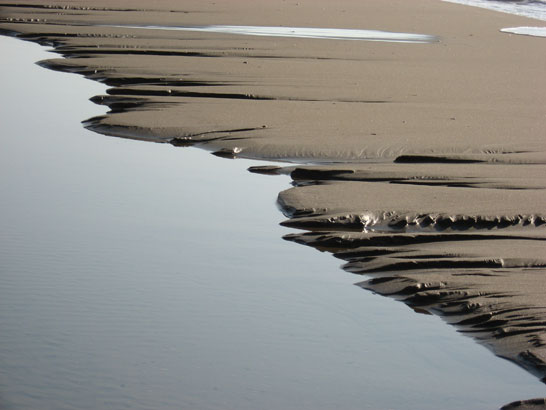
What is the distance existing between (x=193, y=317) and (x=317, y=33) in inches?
375

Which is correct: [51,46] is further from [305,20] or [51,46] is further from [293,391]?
[293,391]

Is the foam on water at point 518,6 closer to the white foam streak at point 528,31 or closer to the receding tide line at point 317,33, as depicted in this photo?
the white foam streak at point 528,31

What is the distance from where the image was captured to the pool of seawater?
10.3 feet

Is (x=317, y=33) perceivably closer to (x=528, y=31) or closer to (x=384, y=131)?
(x=528, y=31)

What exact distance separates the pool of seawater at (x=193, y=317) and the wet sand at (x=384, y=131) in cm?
23

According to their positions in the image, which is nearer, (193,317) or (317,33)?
(193,317)

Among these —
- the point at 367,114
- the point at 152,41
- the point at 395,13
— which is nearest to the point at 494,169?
the point at 367,114

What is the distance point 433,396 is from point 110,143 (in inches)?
158

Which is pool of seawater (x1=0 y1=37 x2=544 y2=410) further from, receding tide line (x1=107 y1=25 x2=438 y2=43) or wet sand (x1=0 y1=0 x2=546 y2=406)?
receding tide line (x1=107 y1=25 x2=438 y2=43)

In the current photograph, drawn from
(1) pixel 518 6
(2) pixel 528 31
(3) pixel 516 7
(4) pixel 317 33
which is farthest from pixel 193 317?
(1) pixel 518 6

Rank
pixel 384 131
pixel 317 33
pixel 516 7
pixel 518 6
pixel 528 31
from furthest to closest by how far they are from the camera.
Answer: pixel 518 6 < pixel 516 7 < pixel 528 31 < pixel 317 33 < pixel 384 131

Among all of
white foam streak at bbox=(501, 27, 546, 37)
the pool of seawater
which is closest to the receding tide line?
white foam streak at bbox=(501, 27, 546, 37)

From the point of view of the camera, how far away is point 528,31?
1429 centimetres

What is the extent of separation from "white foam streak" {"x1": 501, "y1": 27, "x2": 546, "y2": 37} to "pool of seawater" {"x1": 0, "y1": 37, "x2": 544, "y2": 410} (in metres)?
9.31
